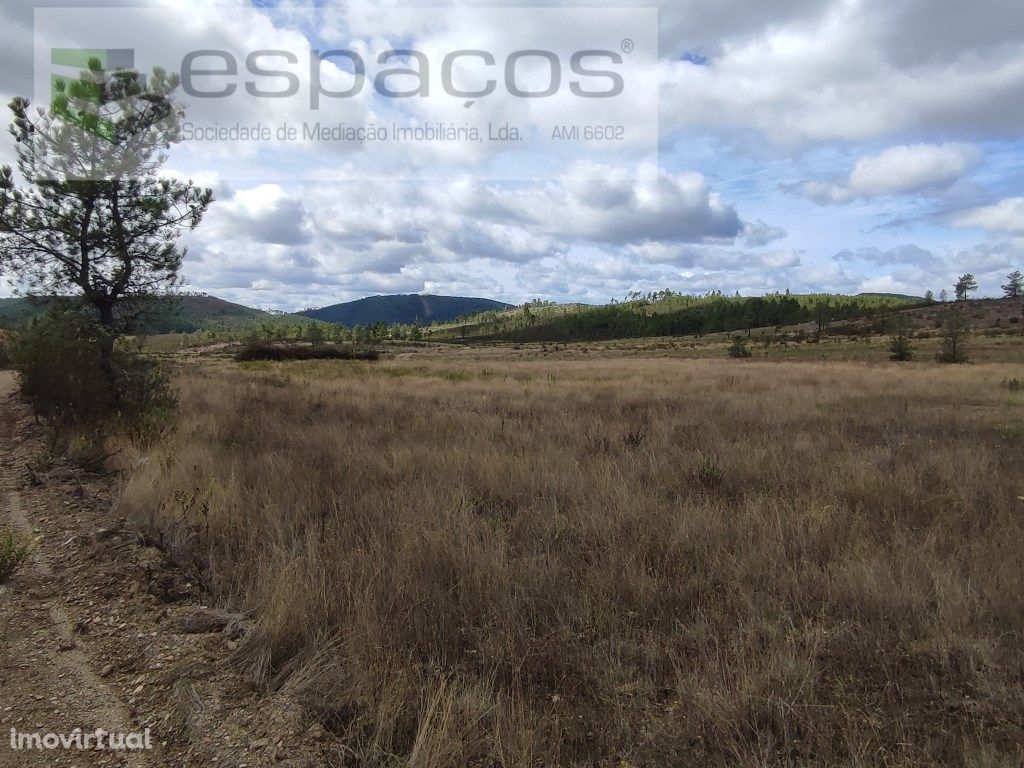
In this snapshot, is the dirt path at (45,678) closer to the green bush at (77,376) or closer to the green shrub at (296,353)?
the green bush at (77,376)

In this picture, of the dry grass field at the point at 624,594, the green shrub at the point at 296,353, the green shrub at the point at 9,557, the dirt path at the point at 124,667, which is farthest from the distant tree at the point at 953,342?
the green shrub at the point at 296,353

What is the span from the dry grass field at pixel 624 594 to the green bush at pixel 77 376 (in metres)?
2.93

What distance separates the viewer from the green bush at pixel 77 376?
8453 millimetres

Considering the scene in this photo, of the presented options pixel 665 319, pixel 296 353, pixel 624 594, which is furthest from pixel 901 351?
pixel 665 319

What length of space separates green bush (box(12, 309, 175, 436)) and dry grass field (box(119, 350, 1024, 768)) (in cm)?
293

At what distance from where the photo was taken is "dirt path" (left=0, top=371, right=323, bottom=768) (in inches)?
88.6

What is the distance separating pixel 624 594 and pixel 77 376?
32.6 ft

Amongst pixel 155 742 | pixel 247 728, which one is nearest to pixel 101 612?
pixel 155 742

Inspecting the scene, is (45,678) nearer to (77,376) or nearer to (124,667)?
(124,667)

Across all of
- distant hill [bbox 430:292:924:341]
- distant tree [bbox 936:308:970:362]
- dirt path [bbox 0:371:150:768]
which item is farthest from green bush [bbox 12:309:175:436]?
distant hill [bbox 430:292:924:341]

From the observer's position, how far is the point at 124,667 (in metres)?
2.79

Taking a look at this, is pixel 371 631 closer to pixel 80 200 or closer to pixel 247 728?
pixel 247 728

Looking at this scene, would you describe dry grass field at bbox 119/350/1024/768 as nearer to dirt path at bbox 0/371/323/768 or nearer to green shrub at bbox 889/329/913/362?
dirt path at bbox 0/371/323/768

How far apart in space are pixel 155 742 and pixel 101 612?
4.81ft
